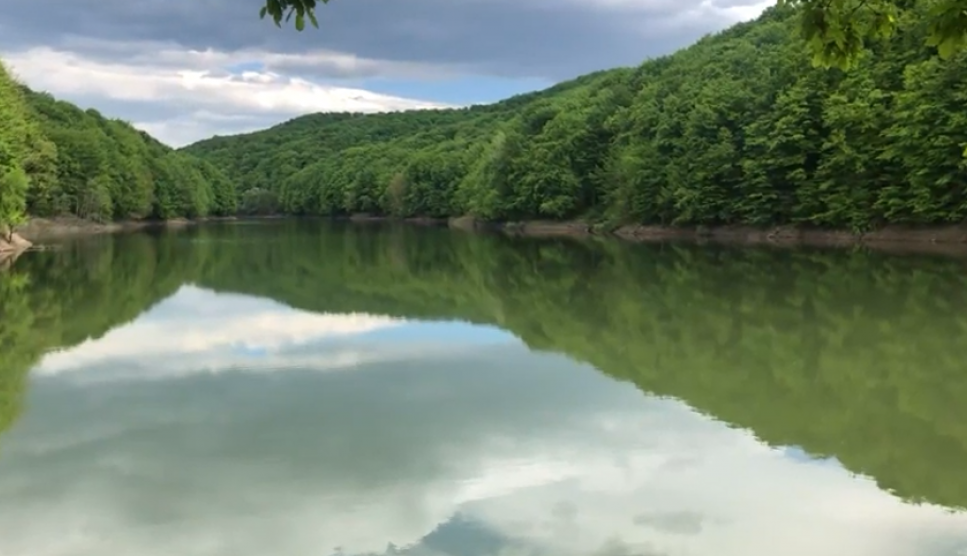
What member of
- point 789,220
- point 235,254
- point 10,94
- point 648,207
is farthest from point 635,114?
point 10,94

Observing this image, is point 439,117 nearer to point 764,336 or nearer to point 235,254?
point 235,254

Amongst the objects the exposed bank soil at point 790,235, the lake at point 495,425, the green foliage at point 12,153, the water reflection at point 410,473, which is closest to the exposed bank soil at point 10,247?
the green foliage at point 12,153

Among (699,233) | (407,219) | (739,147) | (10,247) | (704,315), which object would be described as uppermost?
(739,147)

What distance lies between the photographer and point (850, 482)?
29.1 feet

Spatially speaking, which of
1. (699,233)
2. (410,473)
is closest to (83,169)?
Result: (699,233)

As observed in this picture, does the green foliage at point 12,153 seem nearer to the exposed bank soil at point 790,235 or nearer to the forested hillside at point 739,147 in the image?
the exposed bank soil at point 790,235

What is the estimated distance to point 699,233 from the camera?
57.8 m

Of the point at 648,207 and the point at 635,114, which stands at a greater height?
the point at 635,114

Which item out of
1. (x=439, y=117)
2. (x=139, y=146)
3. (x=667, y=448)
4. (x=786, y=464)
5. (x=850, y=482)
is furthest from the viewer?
(x=439, y=117)

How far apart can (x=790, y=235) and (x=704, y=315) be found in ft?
106

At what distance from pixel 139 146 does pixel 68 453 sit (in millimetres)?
103559

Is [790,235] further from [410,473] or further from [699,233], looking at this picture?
[410,473]

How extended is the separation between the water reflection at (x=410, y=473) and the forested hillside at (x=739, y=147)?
8.32 metres

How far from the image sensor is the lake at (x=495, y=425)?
25.1ft
